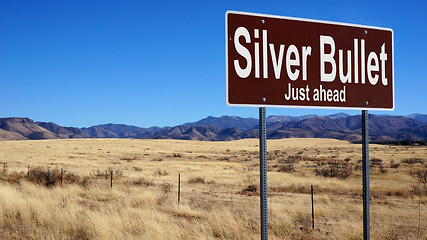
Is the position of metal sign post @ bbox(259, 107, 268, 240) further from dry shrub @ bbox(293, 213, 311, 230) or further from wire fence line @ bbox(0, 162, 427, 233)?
wire fence line @ bbox(0, 162, 427, 233)

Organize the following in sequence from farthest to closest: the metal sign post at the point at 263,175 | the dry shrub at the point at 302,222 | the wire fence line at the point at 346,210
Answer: the wire fence line at the point at 346,210
the dry shrub at the point at 302,222
the metal sign post at the point at 263,175

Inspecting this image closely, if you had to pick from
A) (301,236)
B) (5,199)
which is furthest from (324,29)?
(5,199)

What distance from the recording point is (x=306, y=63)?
12.7 ft

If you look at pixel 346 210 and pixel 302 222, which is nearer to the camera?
pixel 302 222

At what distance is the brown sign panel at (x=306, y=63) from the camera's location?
11.7ft

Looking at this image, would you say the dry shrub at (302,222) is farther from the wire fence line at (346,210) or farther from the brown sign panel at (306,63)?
the brown sign panel at (306,63)

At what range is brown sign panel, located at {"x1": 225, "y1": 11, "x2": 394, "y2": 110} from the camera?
3553mm

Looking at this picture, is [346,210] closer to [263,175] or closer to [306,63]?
[306,63]

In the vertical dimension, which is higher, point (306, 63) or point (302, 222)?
point (306, 63)

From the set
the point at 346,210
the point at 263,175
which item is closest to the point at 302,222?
the point at 346,210

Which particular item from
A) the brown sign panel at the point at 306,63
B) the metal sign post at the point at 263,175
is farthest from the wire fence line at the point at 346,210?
the metal sign post at the point at 263,175

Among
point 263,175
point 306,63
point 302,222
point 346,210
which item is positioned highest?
point 306,63

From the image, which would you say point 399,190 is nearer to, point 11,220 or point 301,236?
point 301,236

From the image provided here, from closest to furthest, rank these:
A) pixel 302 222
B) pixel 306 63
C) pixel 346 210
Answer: pixel 306 63
pixel 302 222
pixel 346 210
